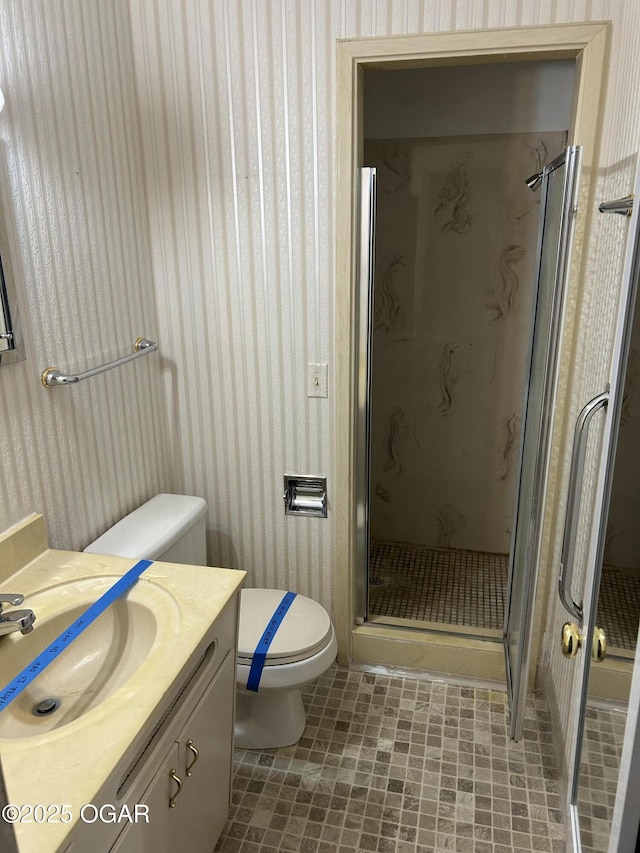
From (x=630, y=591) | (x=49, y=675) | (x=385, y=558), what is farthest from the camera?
(x=385, y=558)

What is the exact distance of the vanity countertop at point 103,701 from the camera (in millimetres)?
915

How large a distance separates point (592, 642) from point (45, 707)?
1066 mm

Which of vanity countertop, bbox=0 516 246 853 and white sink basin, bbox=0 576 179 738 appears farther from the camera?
white sink basin, bbox=0 576 179 738

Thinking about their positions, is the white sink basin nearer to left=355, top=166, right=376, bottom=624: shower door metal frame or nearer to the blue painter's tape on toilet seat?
the blue painter's tape on toilet seat

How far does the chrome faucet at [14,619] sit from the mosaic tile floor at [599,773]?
1069 millimetres

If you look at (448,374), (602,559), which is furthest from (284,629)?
(448,374)

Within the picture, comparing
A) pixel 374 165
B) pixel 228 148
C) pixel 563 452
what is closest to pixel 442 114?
pixel 374 165

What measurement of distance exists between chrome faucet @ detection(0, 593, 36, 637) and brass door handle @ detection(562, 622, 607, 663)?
1043 mm

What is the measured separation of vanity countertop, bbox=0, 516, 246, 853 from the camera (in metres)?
0.92

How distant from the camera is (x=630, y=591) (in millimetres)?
1039

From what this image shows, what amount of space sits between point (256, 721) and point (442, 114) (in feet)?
8.36

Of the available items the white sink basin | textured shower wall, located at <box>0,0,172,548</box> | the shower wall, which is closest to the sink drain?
the white sink basin

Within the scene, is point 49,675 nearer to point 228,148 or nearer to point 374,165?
point 228,148

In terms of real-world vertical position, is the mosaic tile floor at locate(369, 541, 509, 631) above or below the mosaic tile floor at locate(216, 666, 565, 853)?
above
